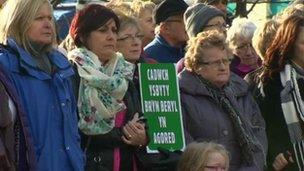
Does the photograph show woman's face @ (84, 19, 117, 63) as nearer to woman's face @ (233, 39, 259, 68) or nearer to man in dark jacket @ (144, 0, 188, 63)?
man in dark jacket @ (144, 0, 188, 63)

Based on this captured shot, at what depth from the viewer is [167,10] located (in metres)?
7.32

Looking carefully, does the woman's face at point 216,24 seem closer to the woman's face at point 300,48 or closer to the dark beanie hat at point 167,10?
the dark beanie hat at point 167,10

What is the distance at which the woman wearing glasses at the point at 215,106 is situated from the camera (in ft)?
19.3

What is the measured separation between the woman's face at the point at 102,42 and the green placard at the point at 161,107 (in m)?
0.27

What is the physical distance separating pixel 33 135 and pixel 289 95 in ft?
7.77

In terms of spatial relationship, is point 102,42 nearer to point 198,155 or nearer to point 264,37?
point 198,155

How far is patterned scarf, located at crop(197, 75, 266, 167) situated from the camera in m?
5.89

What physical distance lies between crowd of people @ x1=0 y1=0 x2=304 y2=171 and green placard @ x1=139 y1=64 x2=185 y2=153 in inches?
2.6

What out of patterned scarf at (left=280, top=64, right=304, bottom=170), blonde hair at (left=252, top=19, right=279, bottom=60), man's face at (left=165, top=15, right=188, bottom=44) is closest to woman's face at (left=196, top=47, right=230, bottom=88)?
patterned scarf at (left=280, top=64, right=304, bottom=170)

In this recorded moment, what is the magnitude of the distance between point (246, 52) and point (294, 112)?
51.5 inches

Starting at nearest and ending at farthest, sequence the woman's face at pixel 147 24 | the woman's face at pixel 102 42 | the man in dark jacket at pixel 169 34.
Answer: the woman's face at pixel 102 42
the man in dark jacket at pixel 169 34
the woman's face at pixel 147 24

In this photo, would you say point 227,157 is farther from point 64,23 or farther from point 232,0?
point 232,0

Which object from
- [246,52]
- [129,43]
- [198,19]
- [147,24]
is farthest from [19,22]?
[246,52]

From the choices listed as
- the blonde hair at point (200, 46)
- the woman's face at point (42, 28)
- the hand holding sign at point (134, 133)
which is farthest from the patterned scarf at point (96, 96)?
the blonde hair at point (200, 46)
